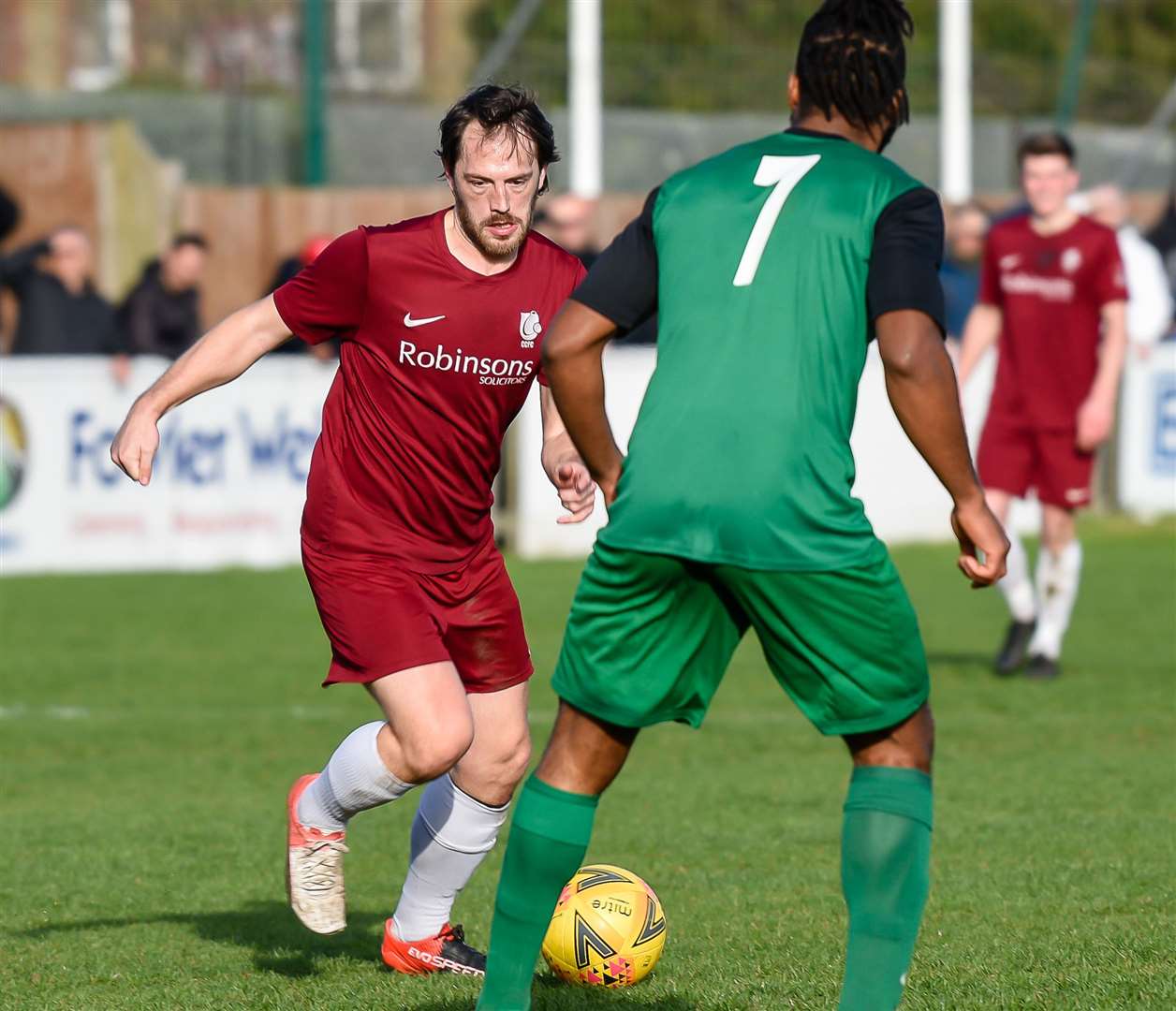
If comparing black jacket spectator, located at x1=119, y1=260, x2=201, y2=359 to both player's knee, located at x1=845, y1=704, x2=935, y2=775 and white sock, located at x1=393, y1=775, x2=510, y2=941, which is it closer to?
white sock, located at x1=393, y1=775, x2=510, y2=941

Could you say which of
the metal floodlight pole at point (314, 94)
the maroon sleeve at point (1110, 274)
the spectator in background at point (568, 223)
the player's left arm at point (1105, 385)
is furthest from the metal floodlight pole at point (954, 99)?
the player's left arm at point (1105, 385)

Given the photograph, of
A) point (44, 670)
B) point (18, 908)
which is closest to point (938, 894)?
point (18, 908)

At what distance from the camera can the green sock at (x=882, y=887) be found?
390cm

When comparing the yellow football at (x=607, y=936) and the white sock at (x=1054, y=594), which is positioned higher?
the yellow football at (x=607, y=936)

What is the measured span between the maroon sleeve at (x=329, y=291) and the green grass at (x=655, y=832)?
1585mm

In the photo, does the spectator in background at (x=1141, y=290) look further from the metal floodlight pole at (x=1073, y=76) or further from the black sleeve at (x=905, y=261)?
the black sleeve at (x=905, y=261)

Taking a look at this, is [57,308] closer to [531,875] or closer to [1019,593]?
[1019,593]

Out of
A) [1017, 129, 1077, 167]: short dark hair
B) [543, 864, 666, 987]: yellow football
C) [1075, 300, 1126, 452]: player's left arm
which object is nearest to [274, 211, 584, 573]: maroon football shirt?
[543, 864, 666, 987]: yellow football

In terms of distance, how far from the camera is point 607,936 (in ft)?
16.8

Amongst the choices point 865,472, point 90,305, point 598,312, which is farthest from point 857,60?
point 865,472

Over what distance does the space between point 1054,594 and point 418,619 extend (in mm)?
5730

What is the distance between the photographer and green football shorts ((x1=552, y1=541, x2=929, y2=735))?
153 inches

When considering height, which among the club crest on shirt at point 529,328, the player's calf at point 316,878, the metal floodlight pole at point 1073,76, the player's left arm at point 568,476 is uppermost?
the metal floodlight pole at point 1073,76

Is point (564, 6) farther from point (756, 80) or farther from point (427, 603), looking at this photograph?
point (427, 603)
